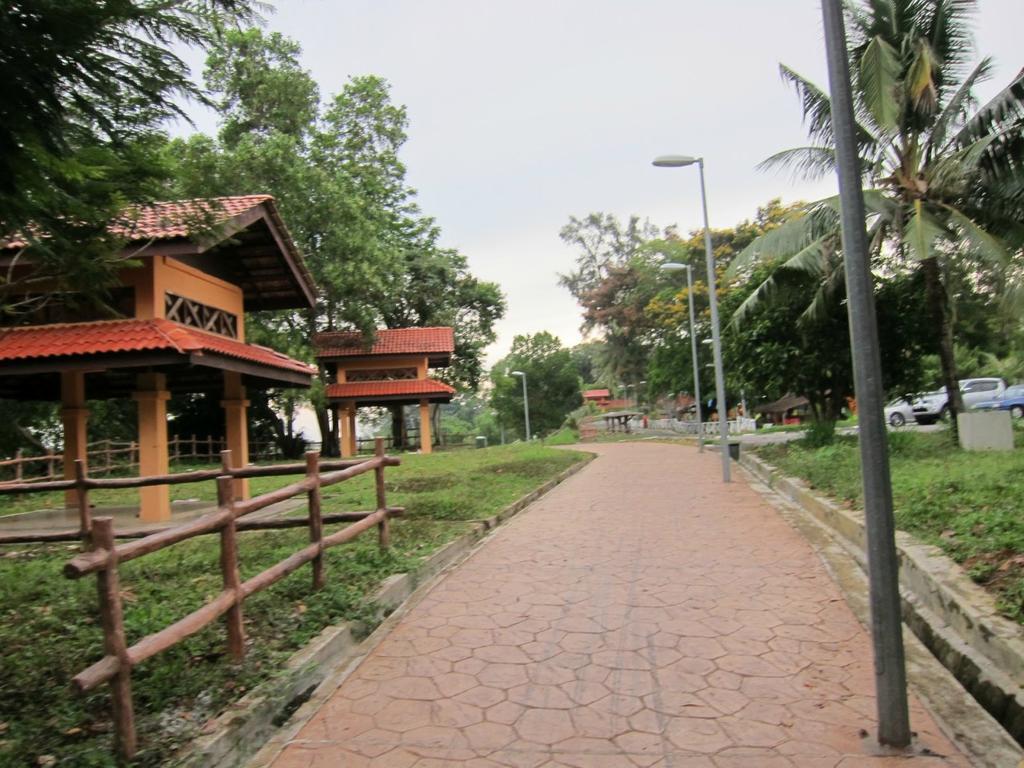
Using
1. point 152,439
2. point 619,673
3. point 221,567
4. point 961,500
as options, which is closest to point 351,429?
point 152,439

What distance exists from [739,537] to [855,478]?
2.83m

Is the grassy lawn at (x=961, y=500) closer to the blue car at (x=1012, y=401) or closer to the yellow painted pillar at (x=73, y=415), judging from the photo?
the yellow painted pillar at (x=73, y=415)

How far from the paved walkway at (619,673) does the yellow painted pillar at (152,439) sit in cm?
711

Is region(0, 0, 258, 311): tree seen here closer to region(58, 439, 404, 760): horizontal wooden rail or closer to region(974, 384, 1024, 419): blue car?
region(58, 439, 404, 760): horizontal wooden rail

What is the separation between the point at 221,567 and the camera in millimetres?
4324

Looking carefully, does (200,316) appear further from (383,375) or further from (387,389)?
(383,375)

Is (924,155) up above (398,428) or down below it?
above

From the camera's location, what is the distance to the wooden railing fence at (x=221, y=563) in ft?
10.1

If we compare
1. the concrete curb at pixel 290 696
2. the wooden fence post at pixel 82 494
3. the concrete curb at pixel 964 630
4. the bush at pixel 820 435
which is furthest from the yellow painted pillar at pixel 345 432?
the concrete curb at pixel 964 630

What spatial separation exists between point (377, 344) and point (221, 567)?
27389 mm

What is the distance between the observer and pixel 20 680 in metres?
4.02

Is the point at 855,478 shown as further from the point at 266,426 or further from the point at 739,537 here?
the point at 266,426

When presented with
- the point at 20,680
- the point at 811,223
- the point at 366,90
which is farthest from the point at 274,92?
the point at 20,680

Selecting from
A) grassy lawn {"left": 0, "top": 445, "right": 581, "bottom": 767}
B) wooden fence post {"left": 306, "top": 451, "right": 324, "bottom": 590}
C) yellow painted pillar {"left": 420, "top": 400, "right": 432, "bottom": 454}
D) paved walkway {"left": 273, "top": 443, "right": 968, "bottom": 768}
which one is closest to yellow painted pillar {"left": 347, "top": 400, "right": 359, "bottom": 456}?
yellow painted pillar {"left": 420, "top": 400, "right": 432, "bottom": 454}
